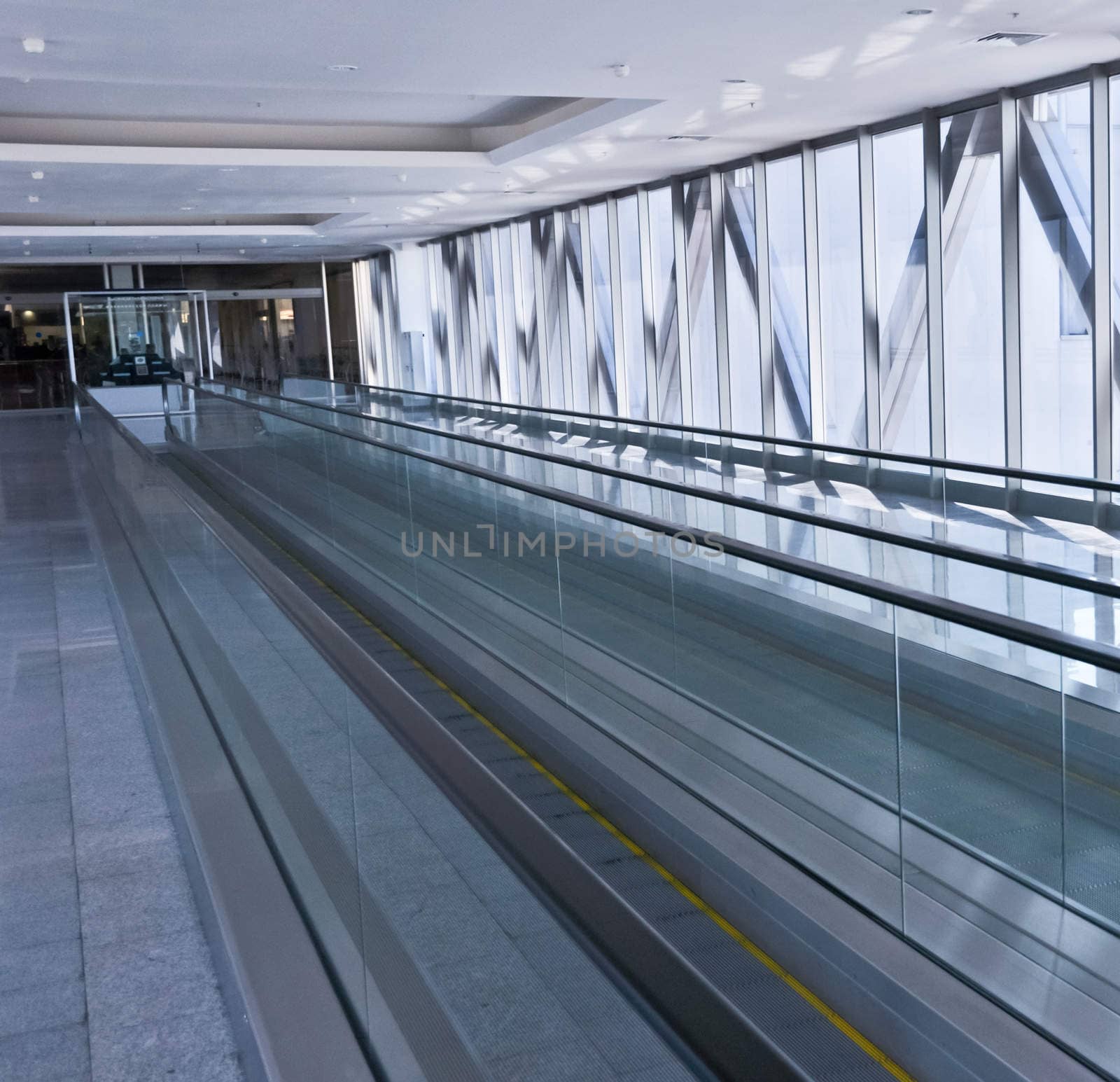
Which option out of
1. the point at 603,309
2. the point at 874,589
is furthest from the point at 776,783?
the point at 603,309

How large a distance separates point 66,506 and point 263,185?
5.39m

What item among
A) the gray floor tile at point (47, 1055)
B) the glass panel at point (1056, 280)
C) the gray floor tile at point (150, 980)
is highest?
the glass panel at point (1056, 280)

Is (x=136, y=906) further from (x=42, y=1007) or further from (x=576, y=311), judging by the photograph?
(x=576, y=311)

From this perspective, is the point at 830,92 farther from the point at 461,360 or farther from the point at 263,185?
the point at 461,360

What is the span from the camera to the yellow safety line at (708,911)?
3635 millimetres

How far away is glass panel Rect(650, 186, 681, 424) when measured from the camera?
18.2 meters

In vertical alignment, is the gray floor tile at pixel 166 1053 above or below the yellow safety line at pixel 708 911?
above

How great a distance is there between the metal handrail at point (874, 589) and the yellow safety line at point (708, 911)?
128cm

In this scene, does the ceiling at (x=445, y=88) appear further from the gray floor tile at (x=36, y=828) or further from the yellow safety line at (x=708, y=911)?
the gray floor tile at (x=36, y=828)

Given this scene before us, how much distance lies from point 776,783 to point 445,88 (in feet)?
25.7

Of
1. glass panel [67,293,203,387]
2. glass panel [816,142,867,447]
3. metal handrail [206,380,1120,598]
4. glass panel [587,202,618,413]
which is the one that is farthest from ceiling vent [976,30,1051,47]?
glass panel [67,293,203,387]

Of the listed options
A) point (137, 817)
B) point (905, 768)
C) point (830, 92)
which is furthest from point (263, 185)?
point (905, 768)

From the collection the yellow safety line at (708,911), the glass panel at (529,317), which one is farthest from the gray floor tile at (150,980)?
the glass panel at (529,317)

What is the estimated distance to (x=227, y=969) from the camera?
341 cm
